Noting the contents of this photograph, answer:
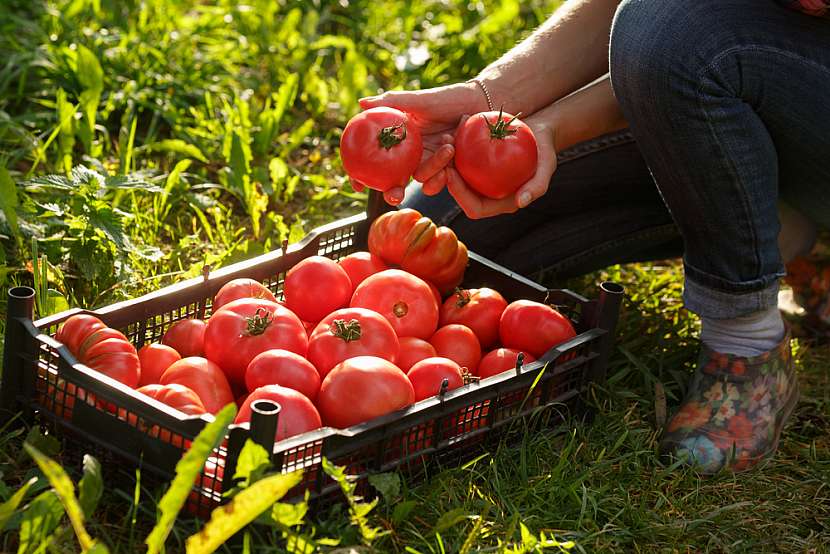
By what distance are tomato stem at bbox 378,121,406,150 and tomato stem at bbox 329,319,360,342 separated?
1.26 ft

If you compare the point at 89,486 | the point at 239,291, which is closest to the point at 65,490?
the point at 89,486

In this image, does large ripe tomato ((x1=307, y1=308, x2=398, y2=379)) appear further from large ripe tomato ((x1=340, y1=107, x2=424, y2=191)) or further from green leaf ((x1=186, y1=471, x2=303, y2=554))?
green leaf ((x1=186, y1=471, x2=303, y2=554))

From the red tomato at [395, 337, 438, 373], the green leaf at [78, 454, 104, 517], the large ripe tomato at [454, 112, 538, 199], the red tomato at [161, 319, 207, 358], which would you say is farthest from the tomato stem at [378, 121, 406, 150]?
the green leaf at [78, 454, 104, 517]

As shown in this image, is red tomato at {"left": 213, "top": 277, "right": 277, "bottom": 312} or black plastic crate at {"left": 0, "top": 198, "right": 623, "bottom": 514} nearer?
black plastic crate at {"left": 0, "top": 198, "right": 623, "bottom": 514}

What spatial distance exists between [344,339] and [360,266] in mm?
410

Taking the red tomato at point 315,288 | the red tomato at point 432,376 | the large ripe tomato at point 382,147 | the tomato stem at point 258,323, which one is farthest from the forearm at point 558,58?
the tomato stem at point 258,323

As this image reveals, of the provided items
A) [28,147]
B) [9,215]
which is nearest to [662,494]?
[9,215]

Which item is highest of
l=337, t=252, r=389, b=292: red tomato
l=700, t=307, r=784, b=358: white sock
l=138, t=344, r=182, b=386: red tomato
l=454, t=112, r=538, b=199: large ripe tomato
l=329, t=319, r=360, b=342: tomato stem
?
l=454, t=112, r=538, b=199: large ripe tomato

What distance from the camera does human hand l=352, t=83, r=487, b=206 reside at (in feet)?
7.91

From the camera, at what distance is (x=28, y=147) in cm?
333

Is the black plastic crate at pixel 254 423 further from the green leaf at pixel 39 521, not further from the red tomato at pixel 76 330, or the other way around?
the green leaf at pixel 39 521

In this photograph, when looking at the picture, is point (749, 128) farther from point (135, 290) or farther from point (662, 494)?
point (135, 290)

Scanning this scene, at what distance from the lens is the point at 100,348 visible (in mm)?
2102

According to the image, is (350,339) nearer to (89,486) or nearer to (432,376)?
(432,376)
